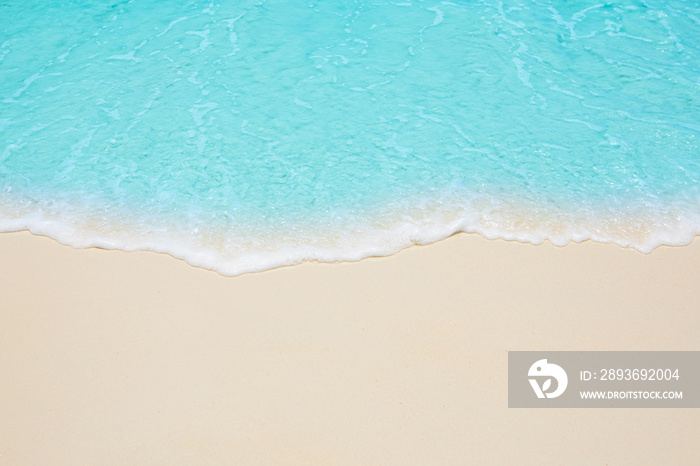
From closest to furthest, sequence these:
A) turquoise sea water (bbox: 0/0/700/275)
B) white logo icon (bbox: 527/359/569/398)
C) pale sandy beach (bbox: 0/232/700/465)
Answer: pale sandy beach (bbox: 0/232/700/465) → white logo icon (bbox: 527/359/569/398) → turquoise sea water (bbox: 0/0/700/275)

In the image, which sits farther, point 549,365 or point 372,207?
point 372,207

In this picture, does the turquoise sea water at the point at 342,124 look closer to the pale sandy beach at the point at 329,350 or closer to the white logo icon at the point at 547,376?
the pale sandy beach at the point at 329,350

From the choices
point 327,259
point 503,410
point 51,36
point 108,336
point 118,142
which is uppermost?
point 51,36

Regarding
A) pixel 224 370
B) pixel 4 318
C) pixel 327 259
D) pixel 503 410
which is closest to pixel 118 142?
pixel 4 318

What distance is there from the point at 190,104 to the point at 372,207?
8.62 feet

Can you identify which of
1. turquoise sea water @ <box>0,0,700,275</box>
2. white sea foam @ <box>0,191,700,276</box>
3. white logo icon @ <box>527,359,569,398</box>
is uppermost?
turquoise sea water @ <box>0,0,700,275</box>

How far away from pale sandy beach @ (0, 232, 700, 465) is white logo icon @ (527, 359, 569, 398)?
140 millimetres

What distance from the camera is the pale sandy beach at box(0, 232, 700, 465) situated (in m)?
3.17

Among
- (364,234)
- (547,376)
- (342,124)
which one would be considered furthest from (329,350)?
(342,124)

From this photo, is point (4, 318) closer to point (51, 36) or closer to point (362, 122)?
point (362, 122)

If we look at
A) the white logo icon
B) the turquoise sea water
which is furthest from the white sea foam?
the white logo icon

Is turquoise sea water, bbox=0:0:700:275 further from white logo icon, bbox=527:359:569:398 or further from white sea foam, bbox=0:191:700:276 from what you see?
white logo icon, bbox=527:359:569:398

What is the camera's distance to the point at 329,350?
3.65 meters

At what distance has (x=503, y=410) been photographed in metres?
3.32
